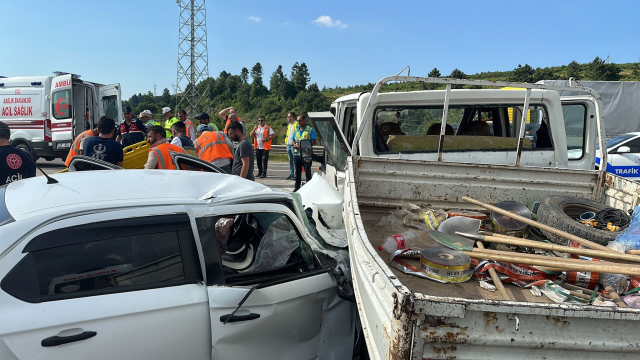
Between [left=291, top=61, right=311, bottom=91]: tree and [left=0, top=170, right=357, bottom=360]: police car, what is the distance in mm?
54814

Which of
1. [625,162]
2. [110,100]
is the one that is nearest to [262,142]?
[110,100]

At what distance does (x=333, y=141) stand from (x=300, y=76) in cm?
5571

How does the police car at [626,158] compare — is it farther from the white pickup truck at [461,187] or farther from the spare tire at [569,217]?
the spare tire at [569,217]

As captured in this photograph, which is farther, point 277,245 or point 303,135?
point 303,135

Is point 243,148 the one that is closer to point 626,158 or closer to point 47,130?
Result: point 626,158

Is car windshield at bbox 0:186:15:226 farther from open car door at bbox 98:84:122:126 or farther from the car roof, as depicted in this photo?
open car door at bbox 98:84:122:126

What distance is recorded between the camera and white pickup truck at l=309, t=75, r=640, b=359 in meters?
1.66

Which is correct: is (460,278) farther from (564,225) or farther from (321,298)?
(564,225)

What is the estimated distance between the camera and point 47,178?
8.48 feet

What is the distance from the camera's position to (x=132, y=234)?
220 centimetres

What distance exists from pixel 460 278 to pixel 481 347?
747 millimetres

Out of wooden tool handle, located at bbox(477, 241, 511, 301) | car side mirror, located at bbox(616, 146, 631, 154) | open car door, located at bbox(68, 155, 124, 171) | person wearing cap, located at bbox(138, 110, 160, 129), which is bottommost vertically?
wooden tool handle, located at bbox(477, 241, 511, 301)

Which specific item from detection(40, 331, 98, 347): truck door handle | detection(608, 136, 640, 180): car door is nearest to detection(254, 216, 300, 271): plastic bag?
detection(40, 331, 98, 347): truck door handle

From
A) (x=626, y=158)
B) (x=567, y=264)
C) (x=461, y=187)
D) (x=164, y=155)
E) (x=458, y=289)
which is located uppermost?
(x=164, y=155)
